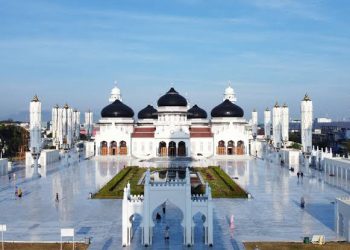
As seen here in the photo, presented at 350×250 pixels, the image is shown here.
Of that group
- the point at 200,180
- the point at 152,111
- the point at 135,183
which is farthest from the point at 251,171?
the point at 152,111

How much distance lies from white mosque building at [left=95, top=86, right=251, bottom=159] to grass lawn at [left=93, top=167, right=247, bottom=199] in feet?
52.0

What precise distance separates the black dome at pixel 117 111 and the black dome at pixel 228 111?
10.4m

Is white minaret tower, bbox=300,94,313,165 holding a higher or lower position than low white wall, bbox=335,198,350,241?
higher

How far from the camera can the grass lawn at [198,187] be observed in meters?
27.2

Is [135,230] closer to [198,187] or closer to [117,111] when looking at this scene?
[198,187]

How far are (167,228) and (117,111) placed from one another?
1800 inches

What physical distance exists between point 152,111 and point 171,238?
50.7 meters

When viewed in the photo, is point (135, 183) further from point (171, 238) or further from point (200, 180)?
point (171, 238)

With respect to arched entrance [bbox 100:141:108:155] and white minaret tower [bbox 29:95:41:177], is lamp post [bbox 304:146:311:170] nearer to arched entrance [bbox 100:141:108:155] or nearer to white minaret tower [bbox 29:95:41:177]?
white minaret tower [bbox 29:95:41:177]

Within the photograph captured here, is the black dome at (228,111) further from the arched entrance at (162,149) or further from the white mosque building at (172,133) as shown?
the arched entrance at (162,149)

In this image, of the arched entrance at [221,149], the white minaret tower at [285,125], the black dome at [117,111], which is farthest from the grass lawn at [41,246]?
the black dome at [117,111]

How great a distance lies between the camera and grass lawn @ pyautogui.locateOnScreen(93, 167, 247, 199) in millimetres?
27219

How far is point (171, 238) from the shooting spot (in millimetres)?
17547

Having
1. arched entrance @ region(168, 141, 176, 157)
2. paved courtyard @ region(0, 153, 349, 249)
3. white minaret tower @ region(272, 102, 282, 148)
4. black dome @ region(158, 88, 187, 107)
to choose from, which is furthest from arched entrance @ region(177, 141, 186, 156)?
paved courtyard @ region(0, 153, 349, 249)
